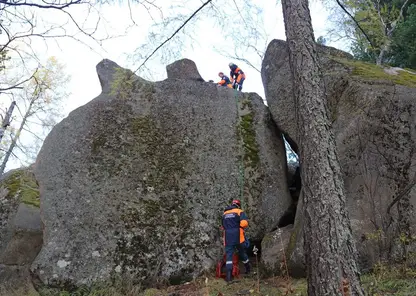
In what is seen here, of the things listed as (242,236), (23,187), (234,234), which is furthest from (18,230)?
(242,236)

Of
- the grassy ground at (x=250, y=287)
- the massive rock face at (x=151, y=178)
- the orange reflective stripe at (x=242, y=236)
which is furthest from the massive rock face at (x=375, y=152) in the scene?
the massive rock face at (x=151, y=178)

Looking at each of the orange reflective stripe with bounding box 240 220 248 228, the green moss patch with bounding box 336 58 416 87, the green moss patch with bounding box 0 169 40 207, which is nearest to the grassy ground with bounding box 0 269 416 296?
the orange reflective stripe with bounding box 240 220 248 228

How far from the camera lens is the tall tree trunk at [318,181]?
3.66m

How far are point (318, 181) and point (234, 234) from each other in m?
3.00

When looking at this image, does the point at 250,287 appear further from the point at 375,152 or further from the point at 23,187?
the point at 23,187

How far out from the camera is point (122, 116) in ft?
26.3

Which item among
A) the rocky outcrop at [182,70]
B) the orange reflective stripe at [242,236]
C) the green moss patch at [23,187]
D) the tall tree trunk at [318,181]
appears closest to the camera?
the tall tree trunk at [318,181]

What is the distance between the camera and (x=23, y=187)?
9938mm

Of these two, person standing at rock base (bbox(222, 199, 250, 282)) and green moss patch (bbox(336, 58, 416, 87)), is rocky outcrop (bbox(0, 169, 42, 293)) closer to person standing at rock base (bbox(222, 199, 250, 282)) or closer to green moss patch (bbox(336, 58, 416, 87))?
person standing at rock base (bbox(222, 199, 250, 282))

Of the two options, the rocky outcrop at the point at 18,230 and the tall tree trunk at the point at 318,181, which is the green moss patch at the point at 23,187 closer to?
the rocky outcrop at the point at 18,230

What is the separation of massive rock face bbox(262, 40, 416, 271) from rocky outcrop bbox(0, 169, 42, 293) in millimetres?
5633

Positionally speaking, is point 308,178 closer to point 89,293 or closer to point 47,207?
point 89,293

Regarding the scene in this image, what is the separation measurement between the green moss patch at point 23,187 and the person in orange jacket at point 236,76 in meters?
6.26

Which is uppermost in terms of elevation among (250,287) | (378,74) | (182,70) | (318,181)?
(182,70)
